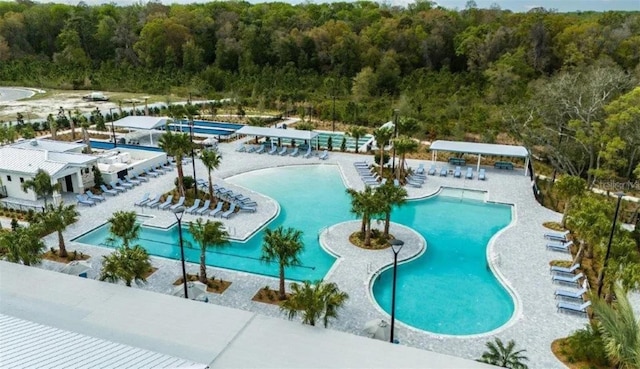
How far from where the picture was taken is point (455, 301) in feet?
51.4

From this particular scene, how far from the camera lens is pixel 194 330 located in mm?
11047

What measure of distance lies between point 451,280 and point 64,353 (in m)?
13.1

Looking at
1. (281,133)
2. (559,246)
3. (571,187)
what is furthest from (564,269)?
(281,133)

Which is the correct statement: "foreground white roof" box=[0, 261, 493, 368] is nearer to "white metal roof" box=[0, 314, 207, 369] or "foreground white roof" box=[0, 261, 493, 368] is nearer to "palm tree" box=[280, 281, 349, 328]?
"palm tree" box=[280, 281, 349, 328]

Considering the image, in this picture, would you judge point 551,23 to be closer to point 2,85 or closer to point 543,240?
point 543,240

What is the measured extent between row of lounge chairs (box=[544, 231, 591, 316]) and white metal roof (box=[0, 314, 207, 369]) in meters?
12.0

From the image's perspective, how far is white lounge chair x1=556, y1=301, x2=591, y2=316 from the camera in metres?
14.3

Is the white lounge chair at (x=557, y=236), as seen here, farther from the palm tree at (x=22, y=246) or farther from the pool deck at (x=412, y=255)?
the palm tree at (x=22, y=246)

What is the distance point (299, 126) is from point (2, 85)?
48.6 meters

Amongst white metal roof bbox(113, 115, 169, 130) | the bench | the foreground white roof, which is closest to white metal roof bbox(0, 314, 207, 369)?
the foreground white roof

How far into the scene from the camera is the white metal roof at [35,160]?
2327 centimetres

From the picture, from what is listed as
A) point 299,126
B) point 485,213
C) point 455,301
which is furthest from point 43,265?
point 299,126

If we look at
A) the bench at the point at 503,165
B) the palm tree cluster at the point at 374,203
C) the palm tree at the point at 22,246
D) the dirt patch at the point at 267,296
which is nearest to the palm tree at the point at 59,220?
the palm tree at the point at 22,246

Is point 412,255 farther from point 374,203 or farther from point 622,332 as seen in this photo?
point 622,332
